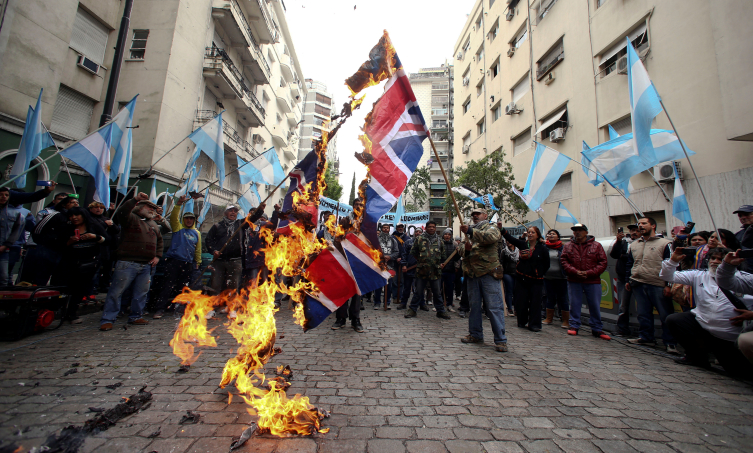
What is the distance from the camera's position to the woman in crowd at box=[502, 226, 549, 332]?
6.31m

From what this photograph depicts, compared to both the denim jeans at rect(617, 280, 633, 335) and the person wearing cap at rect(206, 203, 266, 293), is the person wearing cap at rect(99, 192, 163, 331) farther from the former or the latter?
the denim jeans at rect(617, 280, 633, 335)

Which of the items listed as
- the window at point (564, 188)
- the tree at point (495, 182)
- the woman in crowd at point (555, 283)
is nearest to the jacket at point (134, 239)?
the woman in crowd at point (555, 283)

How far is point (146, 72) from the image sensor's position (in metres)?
15.1

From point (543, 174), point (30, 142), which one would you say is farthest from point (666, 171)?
point (30, 142)

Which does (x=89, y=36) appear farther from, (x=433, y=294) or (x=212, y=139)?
(x=433, y=294)

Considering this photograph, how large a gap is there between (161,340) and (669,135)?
10.2m

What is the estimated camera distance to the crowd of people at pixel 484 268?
13.6ft

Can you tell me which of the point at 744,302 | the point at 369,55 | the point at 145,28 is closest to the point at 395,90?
the point at 369,55

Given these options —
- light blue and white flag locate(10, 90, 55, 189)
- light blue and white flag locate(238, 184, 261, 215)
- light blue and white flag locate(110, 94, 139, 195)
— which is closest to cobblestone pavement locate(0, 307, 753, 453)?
light blue and white flag locate(110, 94, 139, 195)

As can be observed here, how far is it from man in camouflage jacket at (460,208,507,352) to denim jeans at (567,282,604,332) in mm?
2262

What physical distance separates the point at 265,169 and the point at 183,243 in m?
4.79

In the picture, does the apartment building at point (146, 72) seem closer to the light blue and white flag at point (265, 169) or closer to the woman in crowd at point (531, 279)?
the light blue and white flag at point (265, 169)

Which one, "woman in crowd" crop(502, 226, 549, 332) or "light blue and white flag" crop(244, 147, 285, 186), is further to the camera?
"light blue and white flag" crop(244, 147, 285, 186)

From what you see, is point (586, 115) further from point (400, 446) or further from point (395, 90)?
point (400, 446)
